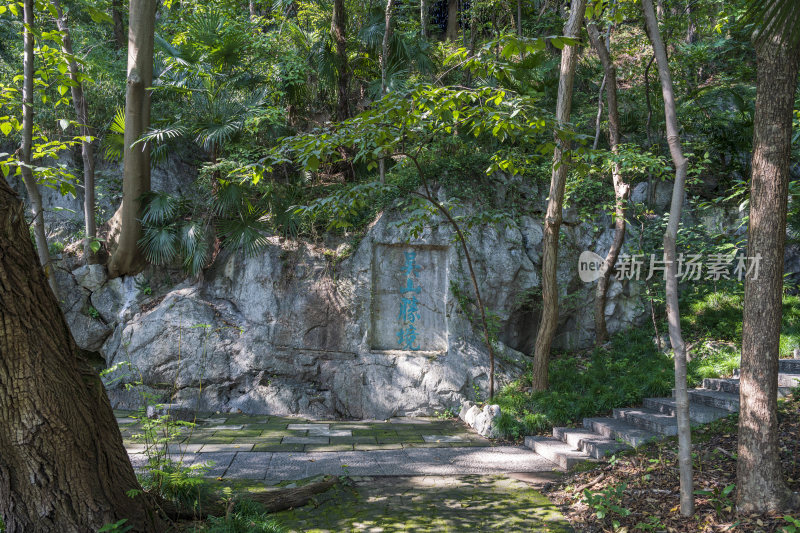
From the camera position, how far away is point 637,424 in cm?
602

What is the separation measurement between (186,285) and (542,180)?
646 centimetres

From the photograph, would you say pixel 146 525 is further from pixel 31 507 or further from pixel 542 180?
pixel 542 180

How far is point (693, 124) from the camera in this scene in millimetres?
10102

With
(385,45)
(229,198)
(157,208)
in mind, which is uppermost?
(385,45)

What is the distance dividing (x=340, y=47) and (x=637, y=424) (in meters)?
7.80

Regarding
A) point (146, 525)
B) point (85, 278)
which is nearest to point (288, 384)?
point (85, 278)

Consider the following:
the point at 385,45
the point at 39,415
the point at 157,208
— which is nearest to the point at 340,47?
the point at 385,45

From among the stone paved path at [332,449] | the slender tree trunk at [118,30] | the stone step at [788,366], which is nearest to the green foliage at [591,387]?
the stone paved path at [332,449]

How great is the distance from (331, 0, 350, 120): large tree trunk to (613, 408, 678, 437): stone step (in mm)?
6877

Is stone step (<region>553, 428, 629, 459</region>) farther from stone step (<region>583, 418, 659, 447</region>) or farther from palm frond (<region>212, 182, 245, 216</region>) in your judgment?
palm frond (<region>212, 182, 245, 216</region>)

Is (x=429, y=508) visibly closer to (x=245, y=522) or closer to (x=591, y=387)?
(x=245, y=522)

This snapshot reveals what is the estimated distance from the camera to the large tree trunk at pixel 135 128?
835 cm

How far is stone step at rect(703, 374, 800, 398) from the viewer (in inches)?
225

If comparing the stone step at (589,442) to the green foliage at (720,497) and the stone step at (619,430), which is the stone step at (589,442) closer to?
the stone step at (619,430)
